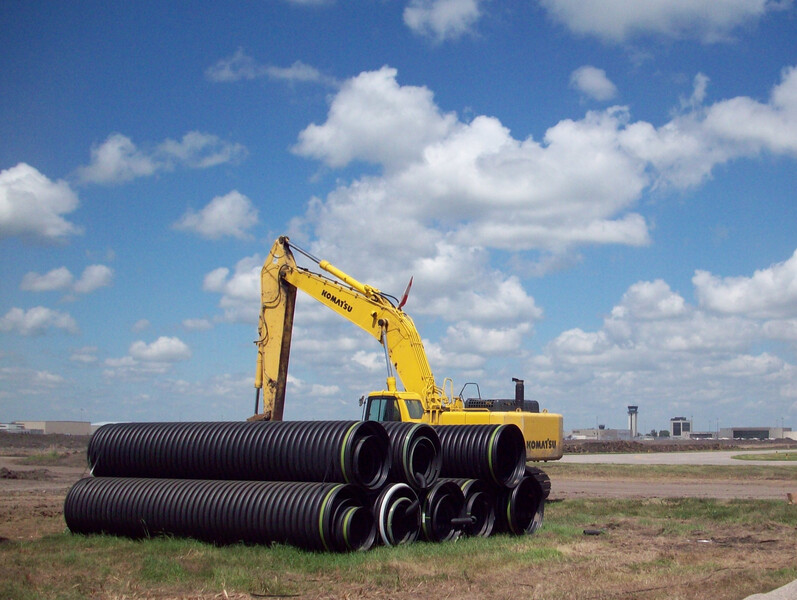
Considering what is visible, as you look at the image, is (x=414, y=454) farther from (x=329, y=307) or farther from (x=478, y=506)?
(x=329, y=307)

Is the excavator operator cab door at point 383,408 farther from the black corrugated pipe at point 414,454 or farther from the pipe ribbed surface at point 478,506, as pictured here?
the black corrugated pipe at point 414,454

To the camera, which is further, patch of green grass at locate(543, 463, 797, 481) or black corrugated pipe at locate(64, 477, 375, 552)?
patch of green grass at locate(543, 463, 797, 481)

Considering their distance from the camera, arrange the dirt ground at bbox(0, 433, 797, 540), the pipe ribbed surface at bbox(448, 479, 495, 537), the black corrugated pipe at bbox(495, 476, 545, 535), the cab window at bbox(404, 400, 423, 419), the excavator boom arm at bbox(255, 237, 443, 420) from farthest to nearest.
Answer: the excavator boom arm at bbox(255, 237, 443, 420) < the cab window at bbox(404, 400, 423, 419) < the dirt ground at bbox(0, 433, 797, 540) < the black corrugated pipe at bbox(495, 476, 545, 535) < the pipe ribbed surface at bbox(448, 479, 495, 537)

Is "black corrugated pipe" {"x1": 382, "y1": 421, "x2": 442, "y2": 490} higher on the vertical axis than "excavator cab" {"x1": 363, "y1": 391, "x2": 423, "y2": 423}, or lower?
lower

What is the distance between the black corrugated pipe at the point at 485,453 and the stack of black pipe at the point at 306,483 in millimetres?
22

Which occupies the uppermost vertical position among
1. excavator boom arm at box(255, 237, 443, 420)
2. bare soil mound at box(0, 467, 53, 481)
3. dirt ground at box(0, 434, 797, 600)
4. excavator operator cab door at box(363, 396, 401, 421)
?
excavator boom arm at box(255, 237, 443, 420)

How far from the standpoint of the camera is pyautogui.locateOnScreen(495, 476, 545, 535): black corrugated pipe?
16000 millimetres

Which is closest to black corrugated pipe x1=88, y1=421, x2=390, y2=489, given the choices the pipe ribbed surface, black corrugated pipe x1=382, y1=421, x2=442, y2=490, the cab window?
black corrugated pipe x1=382, y1=421, x2=442, y2=490

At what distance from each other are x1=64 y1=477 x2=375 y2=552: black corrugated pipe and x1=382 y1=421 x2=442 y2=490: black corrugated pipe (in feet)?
3.10

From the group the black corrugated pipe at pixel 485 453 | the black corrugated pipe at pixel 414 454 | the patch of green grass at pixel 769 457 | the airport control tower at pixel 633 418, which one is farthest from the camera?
the airport control tower at pixel 633 418

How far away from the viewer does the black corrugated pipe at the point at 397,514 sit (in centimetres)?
1381

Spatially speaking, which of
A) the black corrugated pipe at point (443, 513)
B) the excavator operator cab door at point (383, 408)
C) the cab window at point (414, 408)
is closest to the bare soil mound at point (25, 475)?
the excavator operator cab door at point (383, 408)

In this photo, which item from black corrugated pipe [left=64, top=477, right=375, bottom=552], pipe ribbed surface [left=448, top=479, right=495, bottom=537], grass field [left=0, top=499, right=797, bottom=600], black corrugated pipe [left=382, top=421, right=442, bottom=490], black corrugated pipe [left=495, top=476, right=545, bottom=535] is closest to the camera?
grass field [left=0, top=499, right=797, bottom=600]

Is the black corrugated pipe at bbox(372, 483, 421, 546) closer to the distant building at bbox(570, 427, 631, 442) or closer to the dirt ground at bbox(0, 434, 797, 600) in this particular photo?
the dirt ground at bbox(0, 434, 797, 600)
